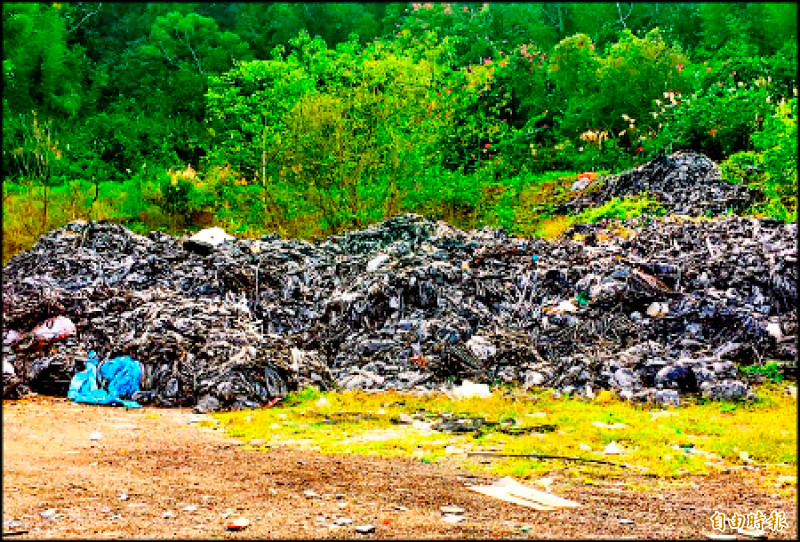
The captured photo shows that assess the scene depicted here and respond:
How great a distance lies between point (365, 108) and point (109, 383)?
7718mm

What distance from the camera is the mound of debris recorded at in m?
13.2

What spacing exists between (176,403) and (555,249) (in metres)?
5.41

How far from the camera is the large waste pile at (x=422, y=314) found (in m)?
7.43

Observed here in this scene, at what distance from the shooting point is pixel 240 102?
1520cm

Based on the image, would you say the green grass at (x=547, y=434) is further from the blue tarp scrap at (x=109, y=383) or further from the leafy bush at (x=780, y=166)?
the leafy bush at (x=780, y=166)

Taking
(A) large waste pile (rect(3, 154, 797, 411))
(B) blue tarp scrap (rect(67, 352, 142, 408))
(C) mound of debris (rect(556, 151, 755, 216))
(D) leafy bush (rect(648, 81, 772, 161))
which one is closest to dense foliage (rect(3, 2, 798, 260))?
(D) leafy bush (rect(648, 81, 772, 161))

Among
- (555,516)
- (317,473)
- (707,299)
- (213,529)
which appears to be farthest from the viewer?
(707,299)

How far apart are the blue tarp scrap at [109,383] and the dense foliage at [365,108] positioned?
22.1 feet

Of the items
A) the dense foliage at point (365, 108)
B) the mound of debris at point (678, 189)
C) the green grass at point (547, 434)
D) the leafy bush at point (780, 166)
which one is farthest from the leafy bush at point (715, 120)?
the green grass at point (547, 434)

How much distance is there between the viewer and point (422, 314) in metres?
8.84

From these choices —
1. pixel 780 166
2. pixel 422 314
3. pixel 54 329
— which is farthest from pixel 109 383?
pixel 780 166

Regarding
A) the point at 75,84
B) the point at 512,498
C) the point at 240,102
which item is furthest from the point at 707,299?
the point at 75,84

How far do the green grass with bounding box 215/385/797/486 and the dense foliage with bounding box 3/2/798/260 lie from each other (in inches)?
223

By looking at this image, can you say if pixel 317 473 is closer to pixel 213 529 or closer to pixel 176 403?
pixel 213 529
